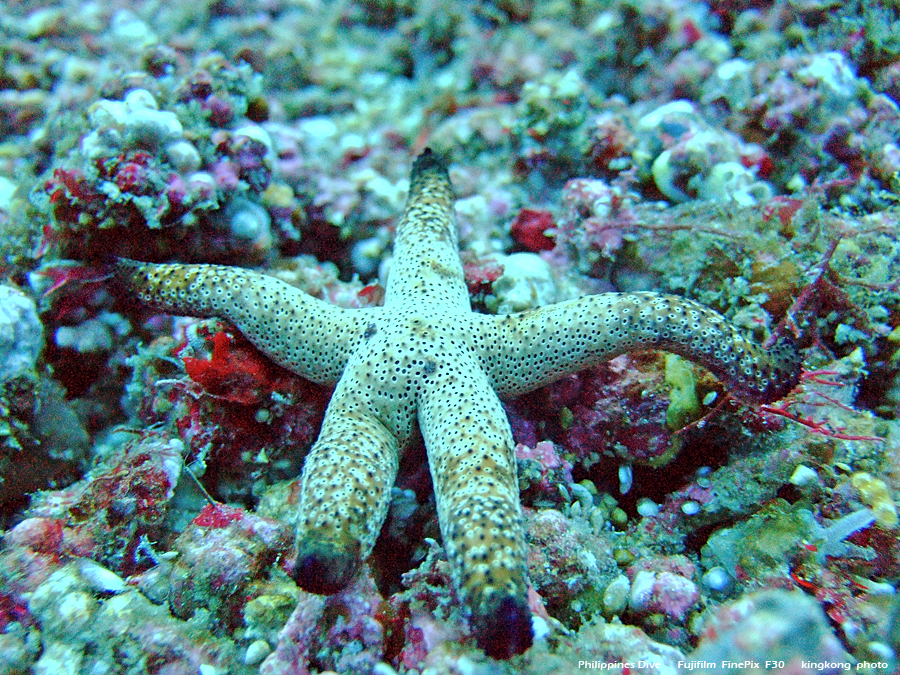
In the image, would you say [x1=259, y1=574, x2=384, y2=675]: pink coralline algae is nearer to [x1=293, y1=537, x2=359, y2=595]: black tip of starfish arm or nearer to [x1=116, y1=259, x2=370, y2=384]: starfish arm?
[x1=293, y1=537, x2=359, y2=595]: black tip of starfish arm

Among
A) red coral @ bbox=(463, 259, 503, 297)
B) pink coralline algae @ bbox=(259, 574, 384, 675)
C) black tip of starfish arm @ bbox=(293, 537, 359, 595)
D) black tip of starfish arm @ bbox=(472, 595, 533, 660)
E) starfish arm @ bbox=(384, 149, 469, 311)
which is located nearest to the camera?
black tip of starfish arm @ bbox=(472, 595, 533, 660)

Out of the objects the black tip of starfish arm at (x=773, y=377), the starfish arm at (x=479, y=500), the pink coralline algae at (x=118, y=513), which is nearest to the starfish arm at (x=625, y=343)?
the black tip of starfish arm at (x=773, y=377)

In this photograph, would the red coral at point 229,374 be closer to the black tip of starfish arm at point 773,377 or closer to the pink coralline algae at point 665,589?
the pink coralline algae at point 665,589

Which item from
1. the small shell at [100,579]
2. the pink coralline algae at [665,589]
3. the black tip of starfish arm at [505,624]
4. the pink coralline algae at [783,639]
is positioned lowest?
the pink coralline algae at [665,589]

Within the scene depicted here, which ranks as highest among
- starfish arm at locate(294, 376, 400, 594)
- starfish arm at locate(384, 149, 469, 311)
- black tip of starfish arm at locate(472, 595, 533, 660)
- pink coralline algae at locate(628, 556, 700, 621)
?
starfish arm at locate(384, 149, 469, 311)

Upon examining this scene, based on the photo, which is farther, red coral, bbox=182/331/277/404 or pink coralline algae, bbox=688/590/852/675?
red coral, bbox=182/331/277/404

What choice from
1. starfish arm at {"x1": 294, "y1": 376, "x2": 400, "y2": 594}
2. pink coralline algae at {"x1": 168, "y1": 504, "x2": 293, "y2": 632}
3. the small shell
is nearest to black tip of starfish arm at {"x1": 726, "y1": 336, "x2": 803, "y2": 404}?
starfish arm at {"x1": 294, "y1": 376, "x2": 400, "y2": 594}

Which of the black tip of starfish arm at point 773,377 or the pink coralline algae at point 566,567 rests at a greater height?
the black tip of starfish arm at point 773,377

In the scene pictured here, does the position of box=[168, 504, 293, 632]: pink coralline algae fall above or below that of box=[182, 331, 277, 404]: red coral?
below
